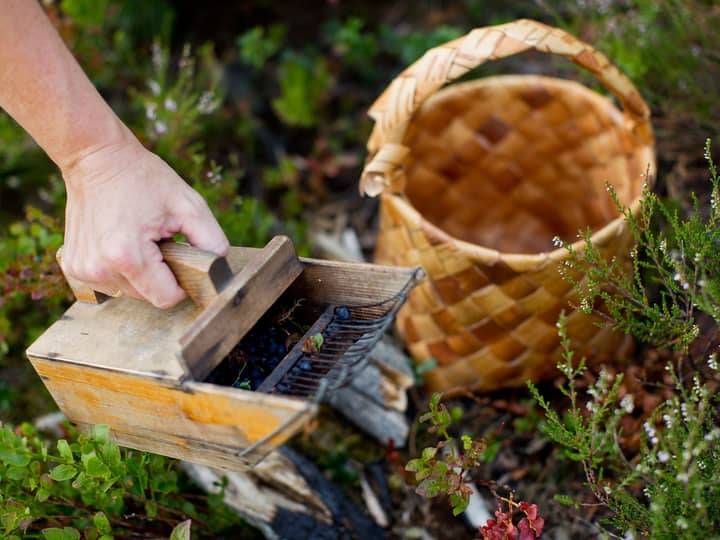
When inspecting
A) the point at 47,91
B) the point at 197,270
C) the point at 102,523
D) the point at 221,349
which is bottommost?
the point at 102,523

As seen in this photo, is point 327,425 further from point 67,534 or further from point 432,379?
point 67,534

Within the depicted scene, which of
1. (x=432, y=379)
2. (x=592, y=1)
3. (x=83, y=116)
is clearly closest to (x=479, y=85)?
(x=592, y=1)

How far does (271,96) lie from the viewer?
8.68ft

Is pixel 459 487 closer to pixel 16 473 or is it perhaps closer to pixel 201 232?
pixel 201 232

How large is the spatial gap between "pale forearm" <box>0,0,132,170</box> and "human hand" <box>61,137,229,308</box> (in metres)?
0.03

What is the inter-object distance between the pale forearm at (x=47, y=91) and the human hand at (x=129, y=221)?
32mm

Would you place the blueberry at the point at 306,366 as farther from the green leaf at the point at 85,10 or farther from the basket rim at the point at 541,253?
the green leaf at the point at 85,10

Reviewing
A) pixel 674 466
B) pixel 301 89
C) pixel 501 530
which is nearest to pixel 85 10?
pixel 301 89

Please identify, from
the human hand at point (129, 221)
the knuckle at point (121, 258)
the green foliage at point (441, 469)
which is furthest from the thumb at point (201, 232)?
the green foliage at point (441, 469)

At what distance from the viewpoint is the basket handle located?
132 cm

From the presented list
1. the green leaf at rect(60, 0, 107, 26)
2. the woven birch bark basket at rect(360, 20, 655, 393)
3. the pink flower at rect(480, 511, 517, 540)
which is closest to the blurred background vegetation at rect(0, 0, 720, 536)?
the green leaf at rect(60, 0, 107, 26)

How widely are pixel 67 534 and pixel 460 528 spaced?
0.81 m

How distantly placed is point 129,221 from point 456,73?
0.72 meters

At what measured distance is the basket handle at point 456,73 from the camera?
51.9 inches
